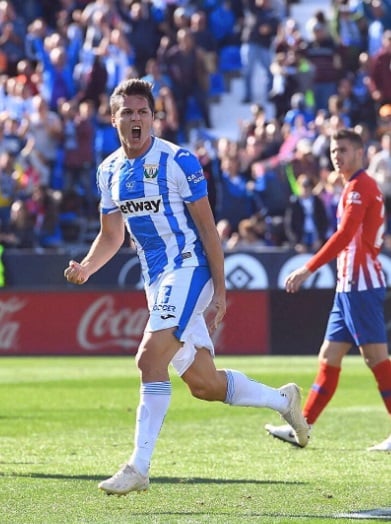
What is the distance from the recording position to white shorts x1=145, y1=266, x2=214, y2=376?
7.45 m

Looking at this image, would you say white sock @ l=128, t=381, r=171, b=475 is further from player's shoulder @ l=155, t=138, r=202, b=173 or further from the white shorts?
player's shoulder @ l=155, t=138, r=202, b=173

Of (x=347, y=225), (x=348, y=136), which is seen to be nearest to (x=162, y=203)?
(x=347, y=225)

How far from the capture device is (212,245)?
7570 mm

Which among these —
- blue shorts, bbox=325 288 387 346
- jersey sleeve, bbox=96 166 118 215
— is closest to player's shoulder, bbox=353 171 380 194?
blue shorts, bbox=325 288 387 346

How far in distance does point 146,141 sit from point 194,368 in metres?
1.29

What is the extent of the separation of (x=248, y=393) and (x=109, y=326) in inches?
496

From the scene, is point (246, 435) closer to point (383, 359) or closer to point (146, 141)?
point (383, 359)

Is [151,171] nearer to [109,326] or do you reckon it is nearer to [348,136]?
[348,136]

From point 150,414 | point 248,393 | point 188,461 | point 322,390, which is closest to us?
point 150,414

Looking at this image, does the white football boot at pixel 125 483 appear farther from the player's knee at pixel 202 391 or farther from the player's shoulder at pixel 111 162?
the player's shoulder at pixel 111 162

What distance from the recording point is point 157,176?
7.56 metres

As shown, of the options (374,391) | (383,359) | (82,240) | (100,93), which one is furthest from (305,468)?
(100,93)

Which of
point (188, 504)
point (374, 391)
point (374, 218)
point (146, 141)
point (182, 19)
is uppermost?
point (182, 19)

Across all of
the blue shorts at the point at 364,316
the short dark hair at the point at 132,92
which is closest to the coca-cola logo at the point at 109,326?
the blue shorts at the point at 364,316
